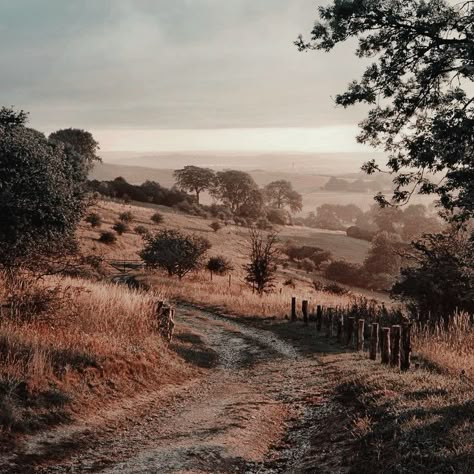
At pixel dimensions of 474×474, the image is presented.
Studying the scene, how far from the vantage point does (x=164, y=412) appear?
32.9 feet

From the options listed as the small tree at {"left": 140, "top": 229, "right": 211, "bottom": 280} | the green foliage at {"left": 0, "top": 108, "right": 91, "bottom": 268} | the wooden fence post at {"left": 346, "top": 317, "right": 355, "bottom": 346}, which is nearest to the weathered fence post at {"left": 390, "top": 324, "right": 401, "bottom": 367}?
the wooden fence post at {"left": 346, "top": 317, "right": 355, "bottom": 346}

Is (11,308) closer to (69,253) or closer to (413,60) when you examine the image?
(69,253)

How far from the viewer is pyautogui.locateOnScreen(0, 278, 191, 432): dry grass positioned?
8.70m

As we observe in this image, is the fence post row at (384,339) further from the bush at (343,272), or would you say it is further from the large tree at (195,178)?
the large tree at (195,178)

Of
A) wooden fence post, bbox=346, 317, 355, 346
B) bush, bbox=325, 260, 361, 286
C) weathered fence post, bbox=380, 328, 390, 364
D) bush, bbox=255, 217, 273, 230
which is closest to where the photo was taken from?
weathered fence post, bbox=380, 328, 390, 364

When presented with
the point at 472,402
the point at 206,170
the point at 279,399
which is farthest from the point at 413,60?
the point at 206,170

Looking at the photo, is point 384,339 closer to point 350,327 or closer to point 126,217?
point 350,327

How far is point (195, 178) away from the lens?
110250 mm

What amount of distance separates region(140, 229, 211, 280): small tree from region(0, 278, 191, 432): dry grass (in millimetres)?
26309

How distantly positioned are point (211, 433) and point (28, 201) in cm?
724

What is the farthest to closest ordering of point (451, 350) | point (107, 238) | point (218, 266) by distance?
point (107, 238) < point (218, 266) < point (451, 350)

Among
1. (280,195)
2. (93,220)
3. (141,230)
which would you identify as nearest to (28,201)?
(93,220)

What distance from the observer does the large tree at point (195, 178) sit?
110375mm

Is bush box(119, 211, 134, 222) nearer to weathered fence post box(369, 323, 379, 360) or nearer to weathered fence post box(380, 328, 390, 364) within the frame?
weathered fence post box(369, 323, 379, 360)
